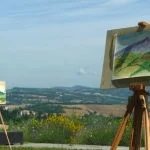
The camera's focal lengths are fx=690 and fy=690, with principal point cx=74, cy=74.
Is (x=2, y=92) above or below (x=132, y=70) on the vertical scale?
below

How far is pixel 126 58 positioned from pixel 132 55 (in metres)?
0.13

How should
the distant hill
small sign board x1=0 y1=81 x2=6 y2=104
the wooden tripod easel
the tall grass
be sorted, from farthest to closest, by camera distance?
1. the distant hill
2. the tall grass
3. small sign board x1=0 y1=81 x2=6 y2=104
4. the wooden tripod easel

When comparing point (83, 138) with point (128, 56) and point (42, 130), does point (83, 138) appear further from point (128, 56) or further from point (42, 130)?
point (128, 56)

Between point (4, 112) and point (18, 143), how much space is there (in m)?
8.34

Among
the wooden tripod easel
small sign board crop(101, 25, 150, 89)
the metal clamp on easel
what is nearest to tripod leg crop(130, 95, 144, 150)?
the wooden tripod easel

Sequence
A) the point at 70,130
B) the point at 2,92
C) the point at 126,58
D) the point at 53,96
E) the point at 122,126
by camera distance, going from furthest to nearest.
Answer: the point at 53,96 < the point at 70,130 < the point at 2,92 < the point at 126,58 < the point at 122,126

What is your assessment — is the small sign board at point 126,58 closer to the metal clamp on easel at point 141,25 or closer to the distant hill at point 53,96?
the metal clamp on easel at point 141,25

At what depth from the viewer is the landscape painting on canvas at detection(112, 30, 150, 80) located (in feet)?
33.2

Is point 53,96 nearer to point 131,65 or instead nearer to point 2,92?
point 2,92

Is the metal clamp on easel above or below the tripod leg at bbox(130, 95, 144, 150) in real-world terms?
above

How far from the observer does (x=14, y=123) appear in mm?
25172

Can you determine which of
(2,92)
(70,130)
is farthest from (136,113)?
(70,130)

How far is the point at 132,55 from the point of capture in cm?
1030

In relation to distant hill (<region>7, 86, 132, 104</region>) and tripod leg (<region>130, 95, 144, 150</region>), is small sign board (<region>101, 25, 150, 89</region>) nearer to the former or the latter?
tripod leg (<region>130, 95, 144, 150</region>)
